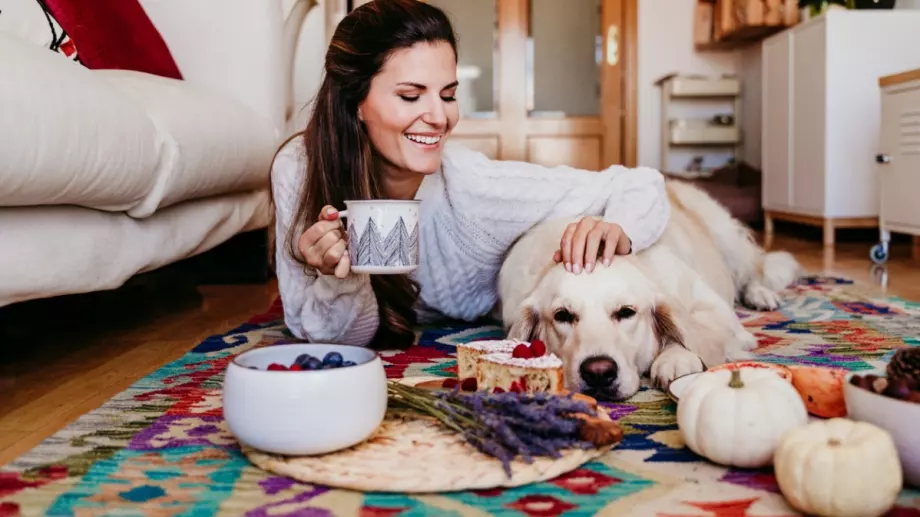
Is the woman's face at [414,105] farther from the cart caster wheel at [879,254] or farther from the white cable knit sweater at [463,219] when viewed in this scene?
the cart caster wheel at [879,254]

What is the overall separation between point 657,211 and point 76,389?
127 cm

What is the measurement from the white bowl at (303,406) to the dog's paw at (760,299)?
1699mm

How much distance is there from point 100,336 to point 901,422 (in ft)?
5.96

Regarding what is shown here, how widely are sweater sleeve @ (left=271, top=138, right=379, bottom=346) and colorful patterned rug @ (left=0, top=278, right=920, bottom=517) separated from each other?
0.30 meters

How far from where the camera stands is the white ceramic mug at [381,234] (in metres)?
1.27

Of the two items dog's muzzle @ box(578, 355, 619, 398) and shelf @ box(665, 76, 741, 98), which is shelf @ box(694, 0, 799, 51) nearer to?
shelf @ box(665, 76, 741, 98)

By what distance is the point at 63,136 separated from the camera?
1.34m

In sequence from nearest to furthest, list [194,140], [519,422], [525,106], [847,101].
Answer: [519,422], [194,140], [847,101], [525,106]

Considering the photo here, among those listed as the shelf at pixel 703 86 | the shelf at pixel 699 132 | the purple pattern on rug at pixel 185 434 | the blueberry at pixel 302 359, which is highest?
the shelf at pixel 703 86

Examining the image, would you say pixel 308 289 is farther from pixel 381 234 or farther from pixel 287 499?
pixel 287 499

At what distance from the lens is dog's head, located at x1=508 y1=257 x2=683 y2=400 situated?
4.54 ft

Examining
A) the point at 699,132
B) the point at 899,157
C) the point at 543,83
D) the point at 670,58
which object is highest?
the point at 670,58

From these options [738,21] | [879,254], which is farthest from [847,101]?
[738,21]

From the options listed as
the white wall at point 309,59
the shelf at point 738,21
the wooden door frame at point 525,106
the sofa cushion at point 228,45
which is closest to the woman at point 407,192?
the sofa cushion at point 228,45
